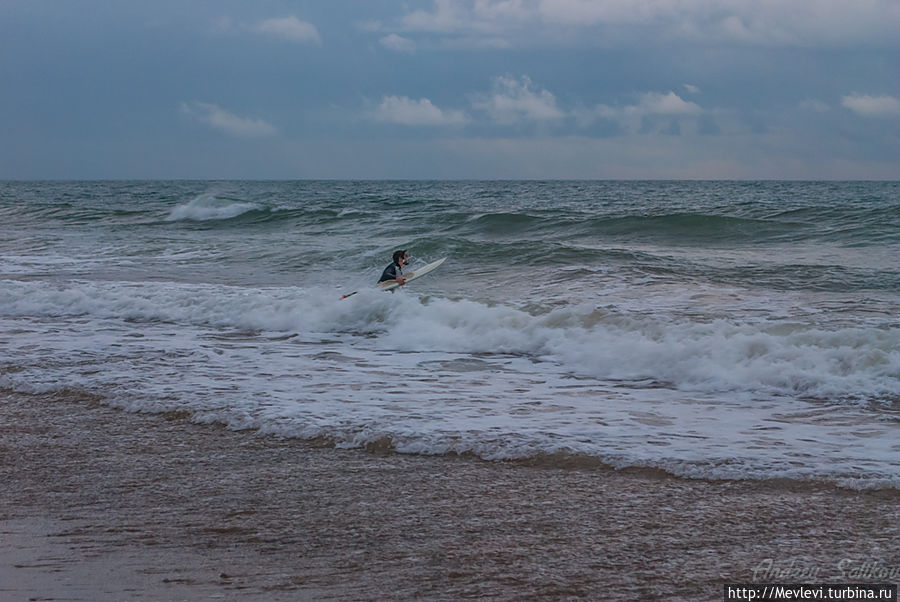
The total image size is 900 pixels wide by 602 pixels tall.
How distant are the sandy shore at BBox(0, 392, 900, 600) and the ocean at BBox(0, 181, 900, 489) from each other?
1.29 feet

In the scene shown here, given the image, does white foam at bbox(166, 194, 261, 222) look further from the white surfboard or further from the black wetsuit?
the black wetsuit

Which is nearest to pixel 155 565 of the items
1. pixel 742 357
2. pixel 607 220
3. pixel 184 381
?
pixel 184 381

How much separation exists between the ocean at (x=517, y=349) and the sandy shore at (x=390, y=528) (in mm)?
394

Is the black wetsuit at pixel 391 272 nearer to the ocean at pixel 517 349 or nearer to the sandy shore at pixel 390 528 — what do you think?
the ocean at pixel 517 349

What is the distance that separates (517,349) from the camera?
8.06 m

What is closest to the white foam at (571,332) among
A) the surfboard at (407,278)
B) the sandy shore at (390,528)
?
the surfboard at (407,278)

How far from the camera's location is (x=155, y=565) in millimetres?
3066

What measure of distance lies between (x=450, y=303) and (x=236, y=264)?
7957 millimetres

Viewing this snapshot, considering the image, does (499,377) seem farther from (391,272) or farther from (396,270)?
(396,270)

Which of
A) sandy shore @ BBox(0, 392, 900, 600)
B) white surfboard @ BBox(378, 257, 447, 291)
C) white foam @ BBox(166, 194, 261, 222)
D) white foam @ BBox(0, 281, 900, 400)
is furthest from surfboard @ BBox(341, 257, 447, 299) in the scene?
white foam @ BBox(166, 194, 261, 222)

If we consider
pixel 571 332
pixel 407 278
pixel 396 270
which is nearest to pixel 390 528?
pixel 571 332

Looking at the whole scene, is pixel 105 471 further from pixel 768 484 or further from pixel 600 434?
pixel 768 484

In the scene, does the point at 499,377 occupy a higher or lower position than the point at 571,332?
lower

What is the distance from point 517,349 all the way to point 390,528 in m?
4.74
